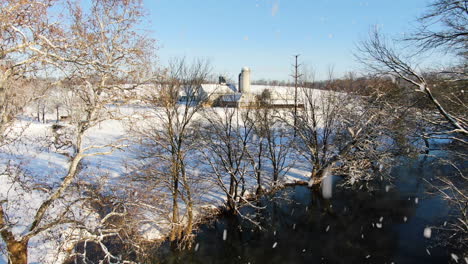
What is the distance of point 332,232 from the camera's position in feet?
42.5

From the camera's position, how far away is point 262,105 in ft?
60.2

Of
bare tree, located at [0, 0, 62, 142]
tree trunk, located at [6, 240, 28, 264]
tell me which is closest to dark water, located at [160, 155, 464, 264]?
tree trunk, located at [6, 240, 28, 264]

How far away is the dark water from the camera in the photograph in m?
10.9

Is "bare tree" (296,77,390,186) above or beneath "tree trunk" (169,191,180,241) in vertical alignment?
above

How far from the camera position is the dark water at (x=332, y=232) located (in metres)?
10.9

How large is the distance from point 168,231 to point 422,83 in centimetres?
1119

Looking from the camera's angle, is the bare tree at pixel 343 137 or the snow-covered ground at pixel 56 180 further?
the bare tree at pixel 343 137

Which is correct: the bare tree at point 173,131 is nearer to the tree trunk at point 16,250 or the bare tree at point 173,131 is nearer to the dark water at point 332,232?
the dark water at point 332,232

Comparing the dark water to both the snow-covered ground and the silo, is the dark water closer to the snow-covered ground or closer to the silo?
the snow-covered ground

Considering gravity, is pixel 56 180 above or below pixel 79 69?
below

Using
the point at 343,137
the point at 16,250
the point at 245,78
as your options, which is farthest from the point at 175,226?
the point at 245,78

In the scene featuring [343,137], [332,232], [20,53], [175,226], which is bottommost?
[332,232]

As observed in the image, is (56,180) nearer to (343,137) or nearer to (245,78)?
(343,137)

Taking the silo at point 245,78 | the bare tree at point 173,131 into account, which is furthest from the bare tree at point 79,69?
the silo at point 245,78
